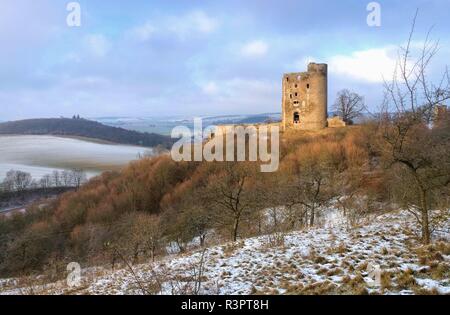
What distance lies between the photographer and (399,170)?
45.0 ft

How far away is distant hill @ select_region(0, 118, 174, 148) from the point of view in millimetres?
138825

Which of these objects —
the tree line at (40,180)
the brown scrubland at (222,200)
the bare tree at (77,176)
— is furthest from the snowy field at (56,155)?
the brown scrubland at (222,200)

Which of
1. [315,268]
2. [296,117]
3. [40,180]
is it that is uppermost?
[296,117]

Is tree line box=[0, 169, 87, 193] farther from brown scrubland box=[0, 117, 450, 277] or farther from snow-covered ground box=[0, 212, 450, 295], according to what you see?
snow-covered ground box=[0, 212, 450, 295]

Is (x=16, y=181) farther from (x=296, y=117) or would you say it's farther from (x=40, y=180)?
(x=296, y=117)

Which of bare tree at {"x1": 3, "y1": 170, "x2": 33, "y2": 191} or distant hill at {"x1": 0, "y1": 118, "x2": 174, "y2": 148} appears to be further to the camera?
distant hill at {"x1": 0, "y1": 118, "x2": 174, "y2": 148}

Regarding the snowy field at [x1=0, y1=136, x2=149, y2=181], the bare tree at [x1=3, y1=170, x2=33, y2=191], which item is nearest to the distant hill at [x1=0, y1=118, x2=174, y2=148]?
the snowy field at [x1=0, y1=136, x2=149, y2=181]

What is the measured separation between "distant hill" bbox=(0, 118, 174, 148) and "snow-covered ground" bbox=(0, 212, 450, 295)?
118 meters

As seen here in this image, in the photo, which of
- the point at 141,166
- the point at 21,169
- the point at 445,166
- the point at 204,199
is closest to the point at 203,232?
the point at 204,199

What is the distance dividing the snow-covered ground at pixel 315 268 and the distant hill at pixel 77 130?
11834cm

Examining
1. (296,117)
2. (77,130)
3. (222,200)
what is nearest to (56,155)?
(77,130)

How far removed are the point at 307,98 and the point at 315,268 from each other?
42358 mm

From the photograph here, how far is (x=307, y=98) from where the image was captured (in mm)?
50031
